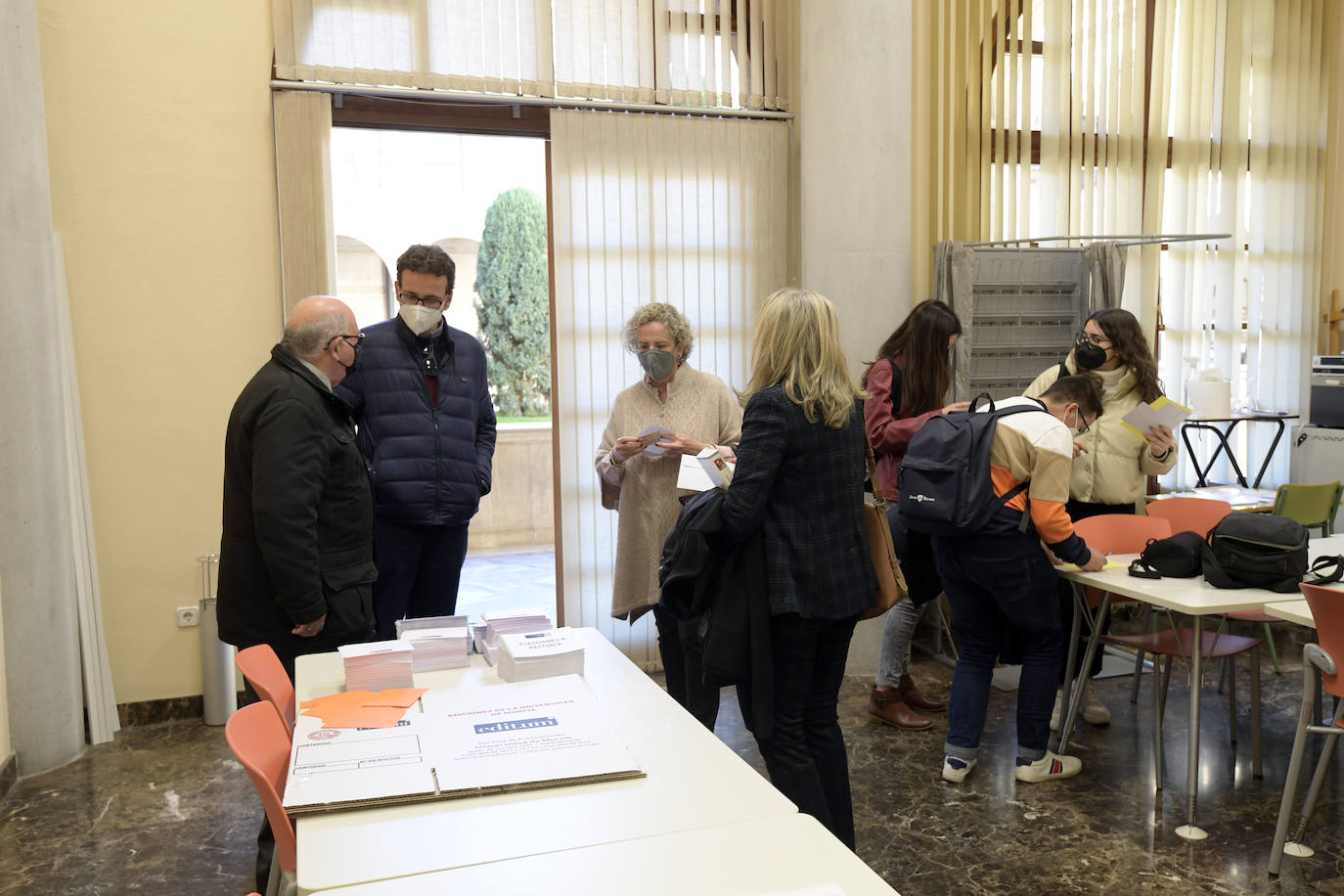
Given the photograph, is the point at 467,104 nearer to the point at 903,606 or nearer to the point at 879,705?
the point at 903,606

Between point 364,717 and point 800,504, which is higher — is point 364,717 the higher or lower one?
the lower one

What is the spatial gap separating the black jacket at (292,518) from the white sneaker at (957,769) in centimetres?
219

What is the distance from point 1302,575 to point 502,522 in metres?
7.28

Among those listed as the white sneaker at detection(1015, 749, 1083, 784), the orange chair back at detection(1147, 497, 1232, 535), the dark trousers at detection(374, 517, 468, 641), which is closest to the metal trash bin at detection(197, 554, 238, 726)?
the dark trousers at detection(374, 517, 468, 641)

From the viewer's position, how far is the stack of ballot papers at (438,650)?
97.1 inches

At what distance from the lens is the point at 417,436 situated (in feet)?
11.5

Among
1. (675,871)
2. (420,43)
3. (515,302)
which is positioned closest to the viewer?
(675,871)

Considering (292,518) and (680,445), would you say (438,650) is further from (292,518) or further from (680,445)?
(680,445)

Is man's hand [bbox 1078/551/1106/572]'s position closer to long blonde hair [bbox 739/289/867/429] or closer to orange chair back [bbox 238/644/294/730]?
long blonde hair [bbox 739/289/867/429]

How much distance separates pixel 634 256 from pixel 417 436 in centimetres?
190

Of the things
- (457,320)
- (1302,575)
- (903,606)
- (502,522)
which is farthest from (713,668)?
(457,320)

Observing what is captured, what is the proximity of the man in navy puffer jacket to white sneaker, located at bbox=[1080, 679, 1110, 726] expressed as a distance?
8.99 ft

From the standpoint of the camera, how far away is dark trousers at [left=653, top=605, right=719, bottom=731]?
3207 millimetres

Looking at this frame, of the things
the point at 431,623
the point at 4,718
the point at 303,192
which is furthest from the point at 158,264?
the point at 431,623
